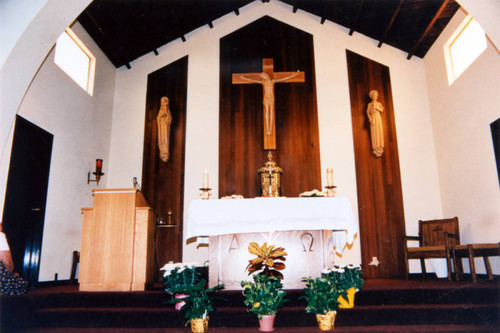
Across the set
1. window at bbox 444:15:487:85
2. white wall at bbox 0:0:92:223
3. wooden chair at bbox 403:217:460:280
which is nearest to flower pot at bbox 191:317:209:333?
white wall at bbox 0:0:92:223

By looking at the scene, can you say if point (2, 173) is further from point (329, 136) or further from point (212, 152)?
point (329, 136)

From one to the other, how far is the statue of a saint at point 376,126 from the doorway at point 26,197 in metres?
4.53

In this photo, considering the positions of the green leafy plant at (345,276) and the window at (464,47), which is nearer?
the green leafy plant at (345,276)

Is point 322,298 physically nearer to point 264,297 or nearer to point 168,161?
point 264,297

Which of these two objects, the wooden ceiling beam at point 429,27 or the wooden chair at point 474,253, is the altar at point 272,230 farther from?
the wooden ceiling beam at point 429,27

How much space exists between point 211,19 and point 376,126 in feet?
10.7

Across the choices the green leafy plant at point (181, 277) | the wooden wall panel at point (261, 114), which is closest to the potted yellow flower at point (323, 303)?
the green leafy plant at point (181, 277)

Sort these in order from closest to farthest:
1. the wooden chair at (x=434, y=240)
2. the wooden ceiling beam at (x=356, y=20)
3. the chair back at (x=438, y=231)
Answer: the wooden chair at (x=434, y=240) → the chair back at (x=438, y=231) → the wooden ceiling beam at (x=356, y=20)

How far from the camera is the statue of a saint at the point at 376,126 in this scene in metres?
6.17

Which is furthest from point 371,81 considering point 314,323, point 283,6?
point 314,323

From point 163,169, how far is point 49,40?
3.78m

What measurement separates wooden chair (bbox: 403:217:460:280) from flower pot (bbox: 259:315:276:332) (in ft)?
Result: 8.68

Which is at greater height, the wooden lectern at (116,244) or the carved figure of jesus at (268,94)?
the carved figure of jesus at (268,94)

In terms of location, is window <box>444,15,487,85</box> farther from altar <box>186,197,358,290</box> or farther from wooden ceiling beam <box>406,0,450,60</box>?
altar <box>186,197,358,290</box>
